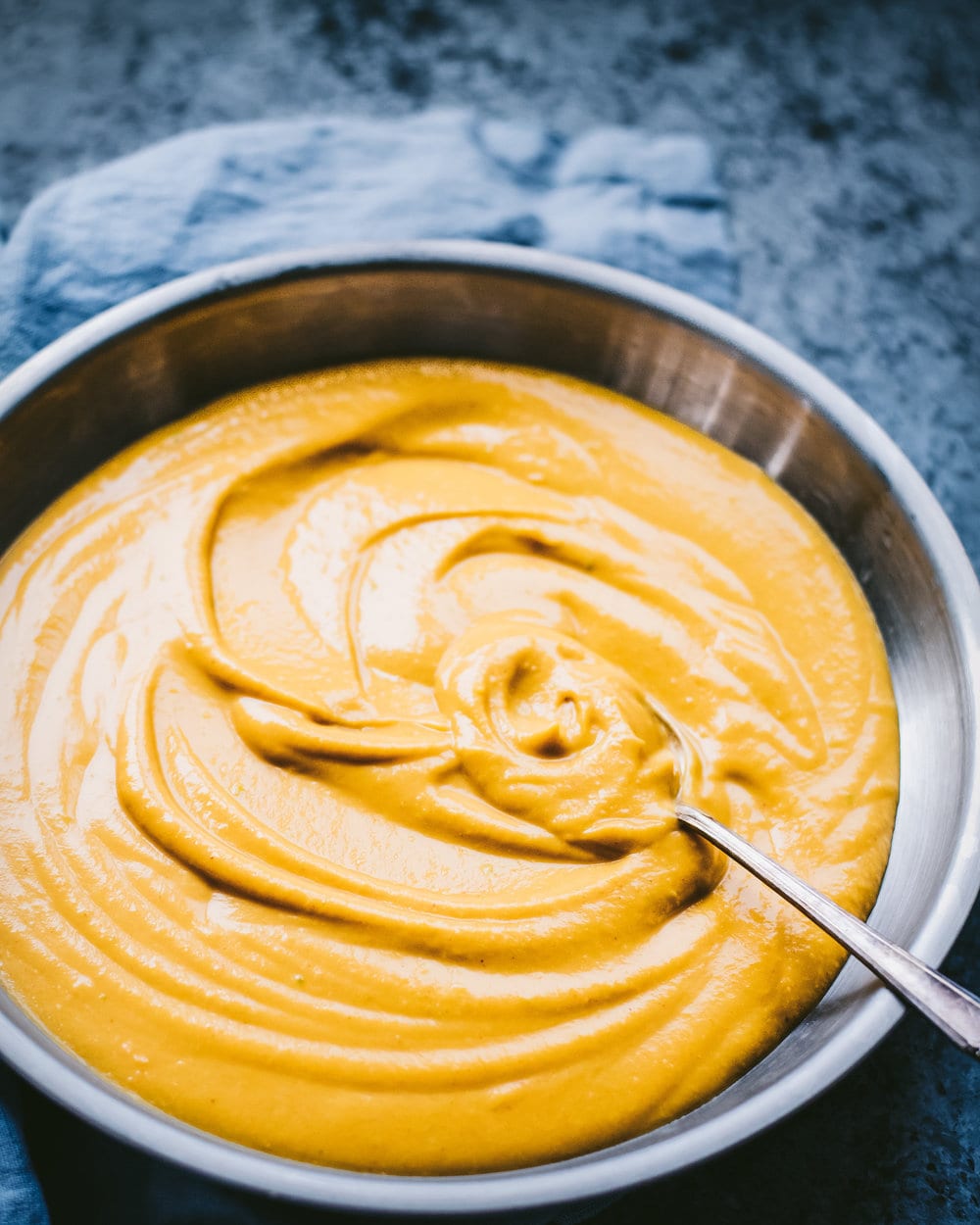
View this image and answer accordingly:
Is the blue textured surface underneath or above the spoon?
above

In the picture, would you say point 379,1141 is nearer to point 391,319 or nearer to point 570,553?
point 570,553

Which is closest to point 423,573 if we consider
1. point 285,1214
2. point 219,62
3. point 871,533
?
point 871,533

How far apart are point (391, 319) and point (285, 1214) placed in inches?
57.9

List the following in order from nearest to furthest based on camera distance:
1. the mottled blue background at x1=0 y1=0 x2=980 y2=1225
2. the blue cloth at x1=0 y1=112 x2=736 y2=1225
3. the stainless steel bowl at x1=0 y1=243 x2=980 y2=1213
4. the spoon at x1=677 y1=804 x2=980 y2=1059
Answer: the spoon at x1=677 y1=804 x2=980 y2=1059 < the stainless steel bowl at x1=0 y1=243 x2=980 y2=1213 < the blue cloth at x1=0 y1=112 x2=736 y2=1225 < the mottled blue background at x1=0 y1=0 x2=980 y2=1225

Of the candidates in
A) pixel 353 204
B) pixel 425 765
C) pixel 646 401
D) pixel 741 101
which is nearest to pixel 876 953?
pixel 425 765

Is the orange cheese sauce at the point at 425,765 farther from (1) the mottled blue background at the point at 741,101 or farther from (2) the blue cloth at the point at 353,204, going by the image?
(1) the mottled blue background at the point at 741,101

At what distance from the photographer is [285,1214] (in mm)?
1267

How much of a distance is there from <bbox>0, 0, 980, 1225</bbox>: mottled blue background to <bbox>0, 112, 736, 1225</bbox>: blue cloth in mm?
233

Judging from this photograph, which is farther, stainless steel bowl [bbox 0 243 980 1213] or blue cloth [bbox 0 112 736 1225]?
blue cloth [bbox 0 112 736 1225]

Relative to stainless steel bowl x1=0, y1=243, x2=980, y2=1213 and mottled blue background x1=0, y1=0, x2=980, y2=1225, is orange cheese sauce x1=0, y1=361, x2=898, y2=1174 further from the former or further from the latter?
mottled blue background x1=0, y1=0, x2=980, y2=1225

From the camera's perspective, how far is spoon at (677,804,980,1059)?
3.41ft

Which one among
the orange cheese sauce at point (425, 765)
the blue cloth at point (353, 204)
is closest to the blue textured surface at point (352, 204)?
the blue cloth at point (353, 204)

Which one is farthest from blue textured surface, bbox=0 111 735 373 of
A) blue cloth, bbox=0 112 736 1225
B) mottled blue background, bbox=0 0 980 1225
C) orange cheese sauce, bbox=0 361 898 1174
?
orange cheese sauce, bbox=0 361 898 1174

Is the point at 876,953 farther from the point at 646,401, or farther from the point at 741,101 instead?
the point at 741,101
